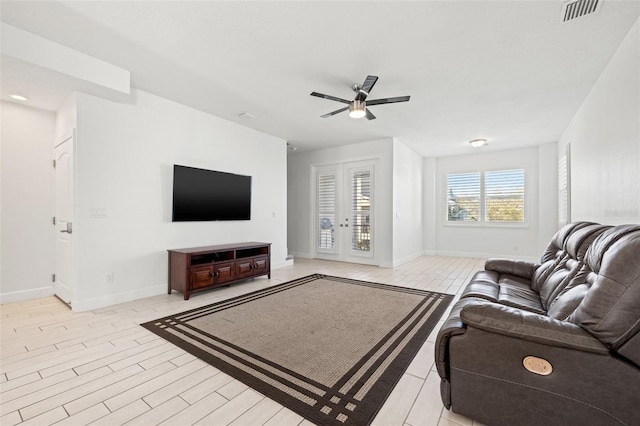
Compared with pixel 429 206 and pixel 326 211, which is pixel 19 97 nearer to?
pixel 326 211

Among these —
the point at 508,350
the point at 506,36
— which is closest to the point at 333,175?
the point at 506,36

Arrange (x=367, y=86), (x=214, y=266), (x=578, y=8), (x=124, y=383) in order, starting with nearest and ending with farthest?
(x=124, y=383), (x=578, y=8), (x=367, y=86), (x=214, y=266)

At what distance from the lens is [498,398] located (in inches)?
56.5

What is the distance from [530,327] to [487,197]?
677cm

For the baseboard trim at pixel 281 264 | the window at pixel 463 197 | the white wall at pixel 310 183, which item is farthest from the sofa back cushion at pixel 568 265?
the window at pixel 463 197

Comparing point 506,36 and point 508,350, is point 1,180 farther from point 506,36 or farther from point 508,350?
point 506,36

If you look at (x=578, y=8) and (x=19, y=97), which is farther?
(x=19, y=97)

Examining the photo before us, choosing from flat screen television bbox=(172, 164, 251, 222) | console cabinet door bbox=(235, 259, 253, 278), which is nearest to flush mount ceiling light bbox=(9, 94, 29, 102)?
flat screen television bbox=(172, 164, 251, 222)

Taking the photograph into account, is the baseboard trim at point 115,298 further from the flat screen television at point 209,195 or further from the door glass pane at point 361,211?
the door glass pane at point 361,211

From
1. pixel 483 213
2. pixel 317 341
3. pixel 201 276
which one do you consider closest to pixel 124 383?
pixel 317 341

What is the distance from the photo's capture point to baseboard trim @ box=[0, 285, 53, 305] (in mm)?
3559

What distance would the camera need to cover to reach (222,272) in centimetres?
409

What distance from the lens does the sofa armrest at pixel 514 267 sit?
3.02 m

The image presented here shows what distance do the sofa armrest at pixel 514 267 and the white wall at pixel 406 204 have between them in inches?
112
